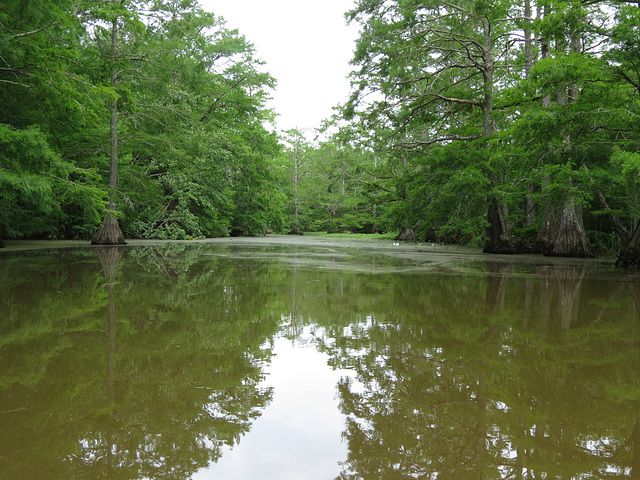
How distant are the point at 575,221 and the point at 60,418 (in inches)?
535

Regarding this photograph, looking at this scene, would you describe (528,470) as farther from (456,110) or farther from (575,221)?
(456,110)

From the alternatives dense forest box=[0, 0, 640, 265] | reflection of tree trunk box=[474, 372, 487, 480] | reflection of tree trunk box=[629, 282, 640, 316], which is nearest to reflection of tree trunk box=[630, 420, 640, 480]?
reflection of tree trunk box=[474, 372, 487, 480]

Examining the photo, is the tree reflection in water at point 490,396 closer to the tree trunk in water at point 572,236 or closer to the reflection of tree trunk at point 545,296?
the reflection of tree trunk at point 545,296

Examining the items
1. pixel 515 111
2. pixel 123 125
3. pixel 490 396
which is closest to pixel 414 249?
pixel 515 111

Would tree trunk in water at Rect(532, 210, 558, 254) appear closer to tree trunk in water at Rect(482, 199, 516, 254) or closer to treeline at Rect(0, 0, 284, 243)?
tree trunk in water at Rect(482, 199, 516, 254)

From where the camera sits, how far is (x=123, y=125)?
813 inches

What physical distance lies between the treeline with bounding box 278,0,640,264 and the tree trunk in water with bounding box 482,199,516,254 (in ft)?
0.12

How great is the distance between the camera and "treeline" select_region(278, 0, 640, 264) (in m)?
8.35

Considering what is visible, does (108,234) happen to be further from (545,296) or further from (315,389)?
(315,389)

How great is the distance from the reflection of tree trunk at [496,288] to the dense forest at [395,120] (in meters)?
2.48

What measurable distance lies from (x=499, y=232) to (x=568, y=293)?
9.52 m

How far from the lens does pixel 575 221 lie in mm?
12648

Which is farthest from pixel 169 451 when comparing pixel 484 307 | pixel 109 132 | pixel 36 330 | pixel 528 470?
pixel 109 132

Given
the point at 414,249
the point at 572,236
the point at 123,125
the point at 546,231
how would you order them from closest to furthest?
the point at 572,236 → the point at 546,231 → the point at 414,249 → the point at 123,125
